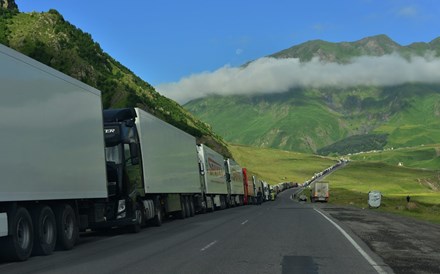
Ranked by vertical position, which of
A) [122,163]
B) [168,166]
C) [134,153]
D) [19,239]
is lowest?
[19,239]

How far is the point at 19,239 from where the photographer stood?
11953mm

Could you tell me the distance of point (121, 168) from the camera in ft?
62.5

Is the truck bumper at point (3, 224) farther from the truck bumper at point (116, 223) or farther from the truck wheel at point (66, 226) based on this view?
the truck bumper at point (116, 223)

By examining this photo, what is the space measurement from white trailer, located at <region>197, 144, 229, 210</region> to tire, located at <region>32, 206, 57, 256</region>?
2128cm

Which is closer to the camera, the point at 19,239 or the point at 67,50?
the point at 19,239

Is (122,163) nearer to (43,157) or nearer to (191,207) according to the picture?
(43,157)

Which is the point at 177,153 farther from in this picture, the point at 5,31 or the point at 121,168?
the point at 5,31

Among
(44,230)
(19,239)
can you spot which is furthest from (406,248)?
(19,239)

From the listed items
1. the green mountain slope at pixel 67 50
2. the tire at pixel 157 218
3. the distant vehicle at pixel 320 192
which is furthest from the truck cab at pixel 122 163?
the green mountain slope at pixel 67 50

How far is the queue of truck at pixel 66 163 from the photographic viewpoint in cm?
1152

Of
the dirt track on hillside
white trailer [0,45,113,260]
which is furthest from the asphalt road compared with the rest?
white trailer [0,45,113,260]

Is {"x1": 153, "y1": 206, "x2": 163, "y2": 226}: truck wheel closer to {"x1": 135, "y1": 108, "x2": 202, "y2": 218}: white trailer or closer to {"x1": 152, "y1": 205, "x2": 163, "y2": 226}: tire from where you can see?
{"x1": 152, "y1": 205, "x2": 163, "y2": 226}: tire

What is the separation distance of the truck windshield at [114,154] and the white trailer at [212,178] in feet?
50.8

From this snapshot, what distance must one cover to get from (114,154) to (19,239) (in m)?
7.47
